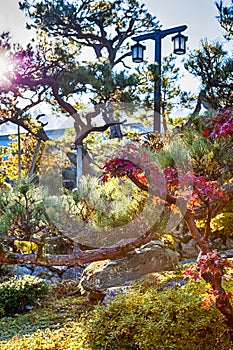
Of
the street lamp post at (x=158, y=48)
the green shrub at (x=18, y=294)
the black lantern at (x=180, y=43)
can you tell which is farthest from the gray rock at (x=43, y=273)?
the black lantern at (x=180, y=43)

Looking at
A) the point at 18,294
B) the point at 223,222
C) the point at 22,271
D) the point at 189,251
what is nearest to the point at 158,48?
the point at 223,222

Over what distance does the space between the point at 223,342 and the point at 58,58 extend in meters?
5.14

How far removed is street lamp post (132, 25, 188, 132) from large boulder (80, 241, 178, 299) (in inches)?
92.1

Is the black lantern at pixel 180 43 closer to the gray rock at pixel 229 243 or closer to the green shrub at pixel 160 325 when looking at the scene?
the gray rock at pixel 229 243

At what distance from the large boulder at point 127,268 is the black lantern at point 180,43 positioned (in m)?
2.69

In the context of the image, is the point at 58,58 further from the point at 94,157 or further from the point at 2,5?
the point at 94,157

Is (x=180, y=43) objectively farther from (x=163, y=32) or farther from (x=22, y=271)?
(x=22, y=271)

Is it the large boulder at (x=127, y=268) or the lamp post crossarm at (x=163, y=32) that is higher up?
the lamp post crossarm at (x=163, y=32)

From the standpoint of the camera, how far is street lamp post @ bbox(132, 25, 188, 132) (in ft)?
16.7

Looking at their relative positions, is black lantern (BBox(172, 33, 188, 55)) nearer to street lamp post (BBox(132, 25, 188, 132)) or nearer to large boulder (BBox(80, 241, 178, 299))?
street lamp post (BBox(132, 25, 188, 132))

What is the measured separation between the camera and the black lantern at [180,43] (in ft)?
16.7

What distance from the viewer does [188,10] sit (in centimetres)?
515

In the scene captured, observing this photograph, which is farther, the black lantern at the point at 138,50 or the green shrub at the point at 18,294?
the black lantern at the point at 138,50

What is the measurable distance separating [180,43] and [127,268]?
308cm
